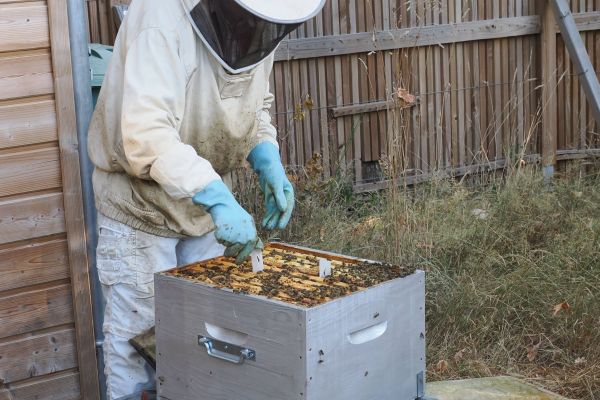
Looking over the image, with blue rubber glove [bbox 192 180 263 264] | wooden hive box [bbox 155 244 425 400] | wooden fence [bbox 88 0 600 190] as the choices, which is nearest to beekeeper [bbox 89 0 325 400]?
blue rubber glove [bbox 192 180 263 264]

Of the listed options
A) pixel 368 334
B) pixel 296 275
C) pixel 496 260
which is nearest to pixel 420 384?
pixel 368 334

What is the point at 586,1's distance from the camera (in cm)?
809

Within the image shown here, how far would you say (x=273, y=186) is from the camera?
335 cm

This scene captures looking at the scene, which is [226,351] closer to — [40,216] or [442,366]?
[40,216]

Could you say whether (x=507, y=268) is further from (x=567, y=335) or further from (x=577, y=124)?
(x=577, y=124)

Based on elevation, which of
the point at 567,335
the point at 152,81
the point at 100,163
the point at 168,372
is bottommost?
the point at 567,335

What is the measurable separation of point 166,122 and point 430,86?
4.73 m

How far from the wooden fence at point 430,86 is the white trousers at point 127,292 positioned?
2.75 m

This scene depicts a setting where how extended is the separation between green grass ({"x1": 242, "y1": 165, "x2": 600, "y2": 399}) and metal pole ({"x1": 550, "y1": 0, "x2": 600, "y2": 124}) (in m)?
1.31

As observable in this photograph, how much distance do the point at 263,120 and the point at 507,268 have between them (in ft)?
6.28

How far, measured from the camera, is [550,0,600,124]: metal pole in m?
7.16

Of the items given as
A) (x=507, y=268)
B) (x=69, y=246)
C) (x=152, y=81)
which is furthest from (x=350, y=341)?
(x=507, y=268)

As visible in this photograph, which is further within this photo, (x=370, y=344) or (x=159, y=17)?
(x=159, y=17)

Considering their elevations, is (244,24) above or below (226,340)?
above
